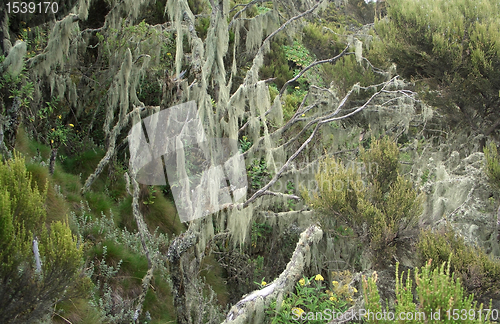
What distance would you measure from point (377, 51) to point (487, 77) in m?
2.28

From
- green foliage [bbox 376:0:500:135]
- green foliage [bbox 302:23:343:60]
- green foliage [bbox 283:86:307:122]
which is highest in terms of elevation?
green foliage [bbox 302:23:343:60]

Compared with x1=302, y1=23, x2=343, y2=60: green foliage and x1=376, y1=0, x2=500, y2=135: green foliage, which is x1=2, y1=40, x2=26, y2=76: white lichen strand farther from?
x1=302, y1=23, x2=343, y2=60: green foliage

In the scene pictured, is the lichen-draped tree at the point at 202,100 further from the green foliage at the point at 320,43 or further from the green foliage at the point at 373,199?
the green foliage at the point at 320,43

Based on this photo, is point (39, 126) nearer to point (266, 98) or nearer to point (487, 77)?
point (266, 98)

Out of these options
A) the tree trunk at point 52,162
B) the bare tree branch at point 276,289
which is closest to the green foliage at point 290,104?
the bare tree branch at point 276,289

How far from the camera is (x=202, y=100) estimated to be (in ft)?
13.8

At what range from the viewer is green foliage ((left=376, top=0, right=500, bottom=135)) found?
5.91 meters

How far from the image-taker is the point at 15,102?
4070mm

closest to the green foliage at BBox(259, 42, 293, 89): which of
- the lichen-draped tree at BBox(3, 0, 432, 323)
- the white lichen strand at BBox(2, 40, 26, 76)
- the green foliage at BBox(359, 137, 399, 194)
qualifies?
the lichen-draped tree at BBox(3, 0, 432, 323)

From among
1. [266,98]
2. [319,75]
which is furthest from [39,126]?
[319,75]

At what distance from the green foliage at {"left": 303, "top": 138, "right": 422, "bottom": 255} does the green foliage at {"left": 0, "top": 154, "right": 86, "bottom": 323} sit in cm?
277

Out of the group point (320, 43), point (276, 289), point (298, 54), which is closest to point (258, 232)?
point (276, 289)

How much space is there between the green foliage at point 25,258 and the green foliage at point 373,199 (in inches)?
109

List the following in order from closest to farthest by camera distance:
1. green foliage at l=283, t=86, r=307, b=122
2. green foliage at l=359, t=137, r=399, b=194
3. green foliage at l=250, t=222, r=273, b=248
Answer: green foliage at l=359, t=137, r=399, b=194, green foliage at l=250, t=222, r=273, b=248, green foliage at l=283, t=86, r=307, b=122
